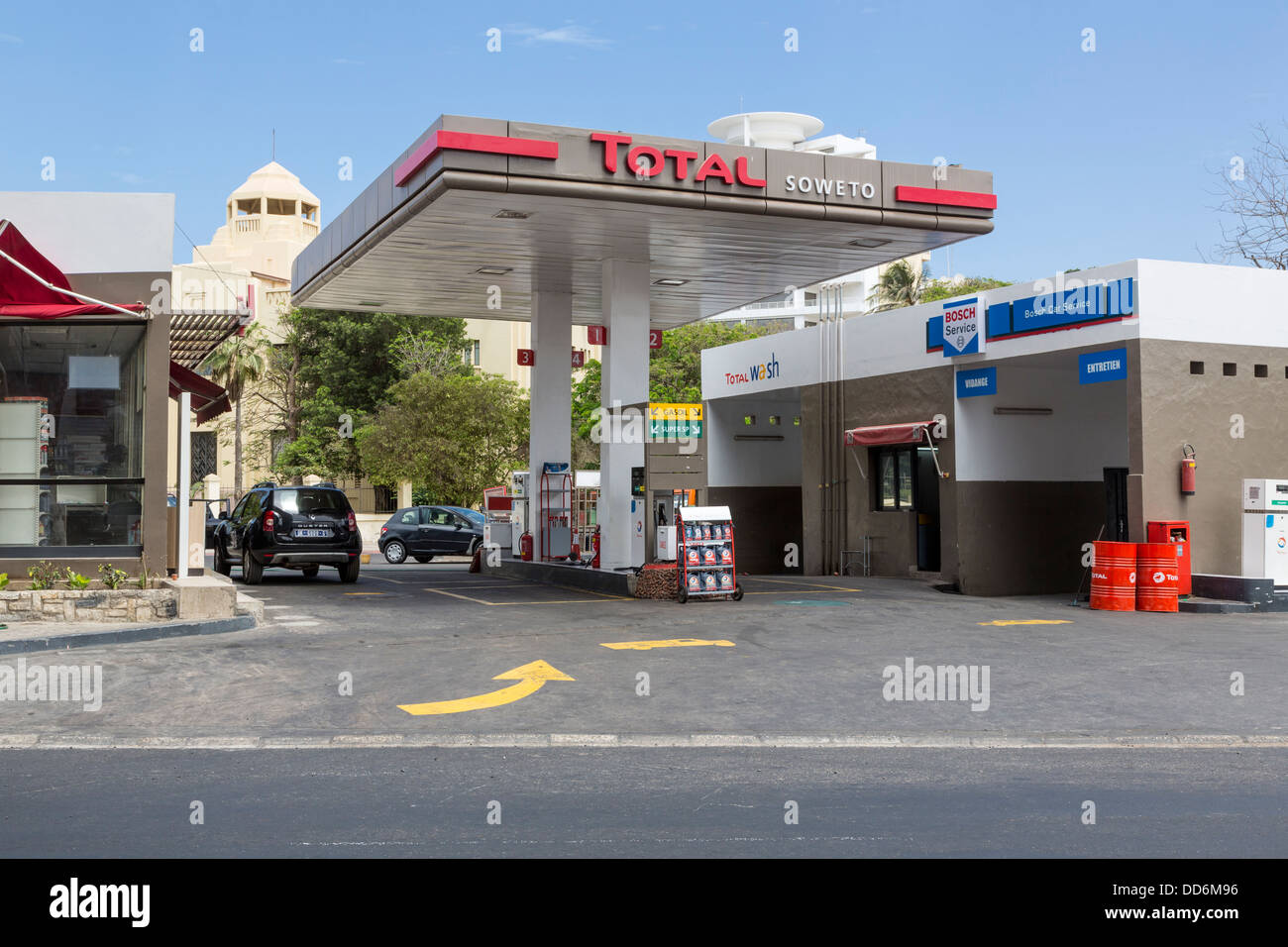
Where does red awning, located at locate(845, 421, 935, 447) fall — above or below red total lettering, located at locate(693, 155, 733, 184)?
below

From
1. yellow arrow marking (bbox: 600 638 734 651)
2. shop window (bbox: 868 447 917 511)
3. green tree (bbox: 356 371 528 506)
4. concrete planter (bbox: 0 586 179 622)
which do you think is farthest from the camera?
green tree (bbox: 356 371 528 506)

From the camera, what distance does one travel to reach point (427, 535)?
3284 centimetres

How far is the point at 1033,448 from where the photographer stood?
838 inches

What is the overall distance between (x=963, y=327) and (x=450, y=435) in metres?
27.1

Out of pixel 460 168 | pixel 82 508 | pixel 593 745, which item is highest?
pixel 460 168

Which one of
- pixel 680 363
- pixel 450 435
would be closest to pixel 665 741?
pixel 450 435

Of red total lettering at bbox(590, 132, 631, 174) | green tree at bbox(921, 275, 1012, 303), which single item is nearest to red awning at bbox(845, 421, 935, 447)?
red total lettering at bbox(590, 132, 631, 174)

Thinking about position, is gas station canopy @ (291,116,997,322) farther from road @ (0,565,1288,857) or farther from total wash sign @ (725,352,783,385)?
road @ (0,565,1288,857)

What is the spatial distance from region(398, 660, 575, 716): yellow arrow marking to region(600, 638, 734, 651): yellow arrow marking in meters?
1.36

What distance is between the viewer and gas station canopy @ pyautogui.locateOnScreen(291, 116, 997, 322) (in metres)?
15.5

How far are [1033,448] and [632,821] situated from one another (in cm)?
1684

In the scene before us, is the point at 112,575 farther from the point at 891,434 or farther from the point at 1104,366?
the point at 1104,366
